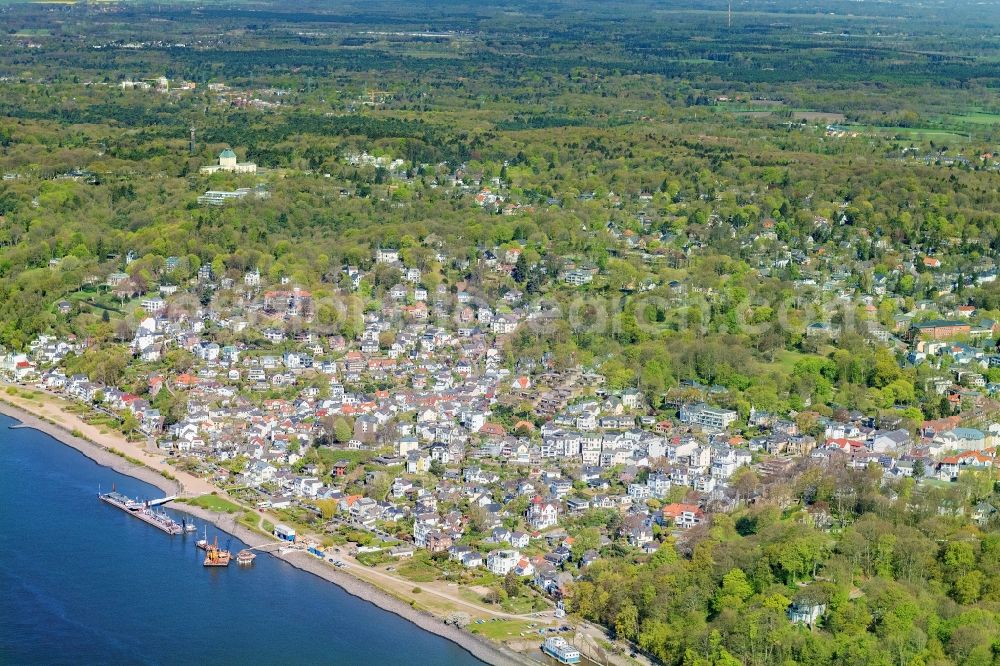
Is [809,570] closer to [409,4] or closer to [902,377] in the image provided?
[902,377]

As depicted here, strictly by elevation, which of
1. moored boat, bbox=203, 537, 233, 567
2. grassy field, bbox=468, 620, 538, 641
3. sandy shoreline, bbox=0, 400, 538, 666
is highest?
moored boat, bbox=203, 537, 233, 567

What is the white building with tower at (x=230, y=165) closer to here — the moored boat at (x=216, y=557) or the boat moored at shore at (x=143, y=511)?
the boat moored at shore at (x=143, y=511)

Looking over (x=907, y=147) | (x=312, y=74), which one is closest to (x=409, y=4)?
(x=312, y=74)

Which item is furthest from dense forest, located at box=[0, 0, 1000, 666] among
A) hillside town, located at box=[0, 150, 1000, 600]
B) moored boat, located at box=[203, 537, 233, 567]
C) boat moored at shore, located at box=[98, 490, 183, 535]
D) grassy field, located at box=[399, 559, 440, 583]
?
moored boat, located at box=[203, 537, 233, 567]

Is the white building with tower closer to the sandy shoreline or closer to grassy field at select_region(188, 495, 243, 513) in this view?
the sandy shoreline

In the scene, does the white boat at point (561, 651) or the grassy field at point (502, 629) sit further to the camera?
the grassy field at point (502, 629)

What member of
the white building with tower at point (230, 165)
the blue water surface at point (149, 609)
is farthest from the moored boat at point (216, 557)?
the white building with tower at point (230, 165)
